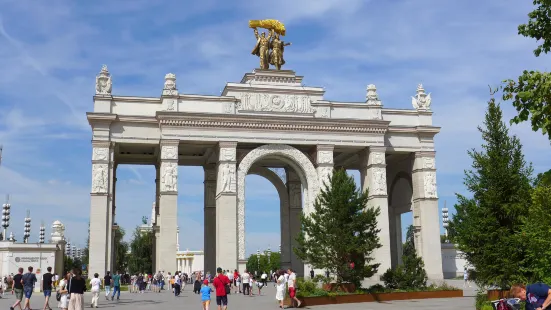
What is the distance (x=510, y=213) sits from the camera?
2094 centimetres

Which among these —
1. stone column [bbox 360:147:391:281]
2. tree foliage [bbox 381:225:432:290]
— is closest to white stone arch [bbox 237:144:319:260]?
stone column [bbox 360:147:391:281]

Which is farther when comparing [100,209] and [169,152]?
[169,152]

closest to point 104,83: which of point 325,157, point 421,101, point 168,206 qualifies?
point 168,206

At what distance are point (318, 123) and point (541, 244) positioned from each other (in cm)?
2508

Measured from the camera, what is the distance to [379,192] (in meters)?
43.6

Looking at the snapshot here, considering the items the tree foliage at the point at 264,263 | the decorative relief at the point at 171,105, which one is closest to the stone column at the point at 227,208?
the decorative relief at the point at 171,105

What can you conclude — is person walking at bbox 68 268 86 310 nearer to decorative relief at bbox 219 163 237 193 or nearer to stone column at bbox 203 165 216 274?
decorative relief at bbox 219 163 237 193

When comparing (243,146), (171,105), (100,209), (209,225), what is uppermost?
(171,105)

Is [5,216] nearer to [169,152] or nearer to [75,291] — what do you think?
[169,152]

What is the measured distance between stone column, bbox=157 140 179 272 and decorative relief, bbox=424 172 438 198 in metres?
18.5

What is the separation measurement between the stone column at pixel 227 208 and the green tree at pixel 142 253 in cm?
2310

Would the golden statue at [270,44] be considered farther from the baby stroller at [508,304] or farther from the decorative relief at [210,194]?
the baby stroller at [508,304]

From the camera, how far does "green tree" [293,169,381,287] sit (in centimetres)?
2812

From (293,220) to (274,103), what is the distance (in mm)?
10721
